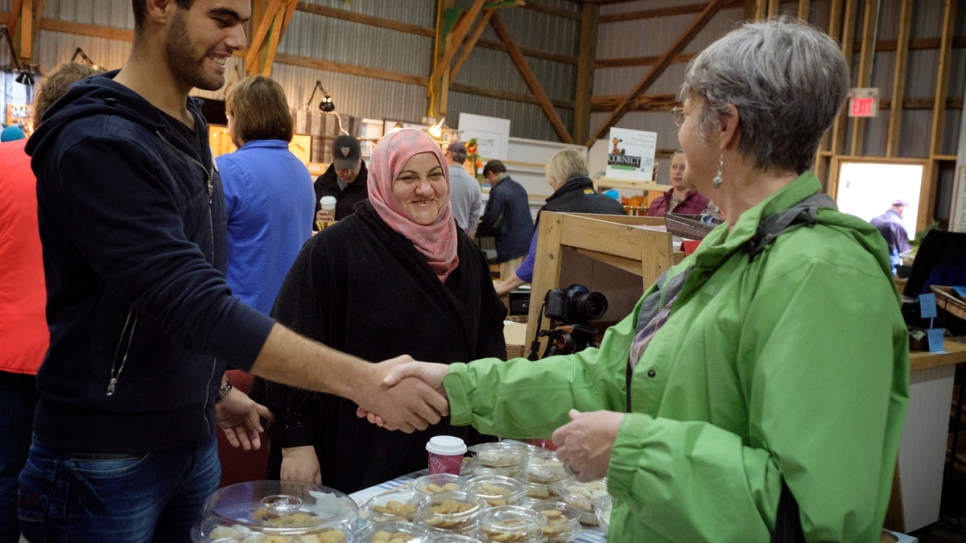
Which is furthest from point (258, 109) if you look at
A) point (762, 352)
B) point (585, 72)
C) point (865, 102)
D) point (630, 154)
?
point (585, 72)

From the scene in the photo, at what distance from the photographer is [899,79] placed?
11.5 meters

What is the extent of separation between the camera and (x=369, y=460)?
2.28 metres

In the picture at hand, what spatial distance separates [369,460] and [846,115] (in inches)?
459

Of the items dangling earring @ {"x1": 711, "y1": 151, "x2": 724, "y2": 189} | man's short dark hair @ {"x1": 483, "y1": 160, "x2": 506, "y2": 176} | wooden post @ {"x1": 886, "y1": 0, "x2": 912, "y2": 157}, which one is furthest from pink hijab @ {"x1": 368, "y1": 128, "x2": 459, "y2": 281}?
wooden post @ {"x1": 886, "y1": 0, "x2": 912, "y2": 157}

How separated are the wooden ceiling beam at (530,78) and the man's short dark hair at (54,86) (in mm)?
13238

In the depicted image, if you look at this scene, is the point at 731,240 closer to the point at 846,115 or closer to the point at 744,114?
the point at 744,114

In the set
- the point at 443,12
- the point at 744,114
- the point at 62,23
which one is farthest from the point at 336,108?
the point at 744,114

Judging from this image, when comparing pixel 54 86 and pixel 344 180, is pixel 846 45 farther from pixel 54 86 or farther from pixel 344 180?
pixel 54 86

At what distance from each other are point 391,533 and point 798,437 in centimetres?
80

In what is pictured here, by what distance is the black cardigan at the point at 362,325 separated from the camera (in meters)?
2.27

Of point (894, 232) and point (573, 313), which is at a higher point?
point (894, 232)

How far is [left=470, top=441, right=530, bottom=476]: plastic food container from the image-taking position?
194cm

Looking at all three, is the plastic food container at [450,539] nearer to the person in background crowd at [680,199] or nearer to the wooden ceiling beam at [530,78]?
the person in background crowd at [680,199]

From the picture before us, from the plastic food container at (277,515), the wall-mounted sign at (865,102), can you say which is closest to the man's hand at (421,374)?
the plastic food container at (277,515)
